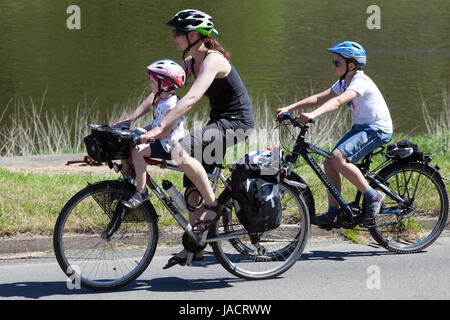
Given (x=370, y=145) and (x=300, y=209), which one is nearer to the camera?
(x=300, y=209)

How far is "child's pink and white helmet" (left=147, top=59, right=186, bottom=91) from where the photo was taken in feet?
15.7

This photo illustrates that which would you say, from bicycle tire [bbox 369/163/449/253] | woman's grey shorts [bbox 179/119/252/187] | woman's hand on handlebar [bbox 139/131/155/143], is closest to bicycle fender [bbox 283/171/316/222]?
woman's grey shorts [bbox 179/119/252/187]

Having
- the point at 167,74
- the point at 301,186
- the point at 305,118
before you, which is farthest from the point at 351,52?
the point at 167,74

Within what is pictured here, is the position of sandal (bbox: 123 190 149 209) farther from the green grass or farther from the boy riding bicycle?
the green grass

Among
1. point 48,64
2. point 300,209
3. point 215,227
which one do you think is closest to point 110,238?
point 215,227

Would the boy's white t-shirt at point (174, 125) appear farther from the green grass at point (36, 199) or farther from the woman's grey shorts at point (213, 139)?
the green grass at point (36, 199)

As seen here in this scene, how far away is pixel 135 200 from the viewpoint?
4.78 metres

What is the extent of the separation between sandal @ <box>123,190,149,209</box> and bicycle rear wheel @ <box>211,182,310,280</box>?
1.97ft

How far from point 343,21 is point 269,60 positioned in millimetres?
12222

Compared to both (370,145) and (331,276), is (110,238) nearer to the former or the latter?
(331,276)

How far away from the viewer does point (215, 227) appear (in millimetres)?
5070

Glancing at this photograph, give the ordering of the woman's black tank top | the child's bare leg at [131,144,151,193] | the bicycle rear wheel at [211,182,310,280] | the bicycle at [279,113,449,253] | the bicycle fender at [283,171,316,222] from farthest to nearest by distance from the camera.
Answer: the bicycle at [279,113,449,253] → the bicycle fender at [283,171,316,222] → the bicycle rear wheel at [211,182,310,280] → the woman's black tank top → the child's bare leg at [131,144,151,193]

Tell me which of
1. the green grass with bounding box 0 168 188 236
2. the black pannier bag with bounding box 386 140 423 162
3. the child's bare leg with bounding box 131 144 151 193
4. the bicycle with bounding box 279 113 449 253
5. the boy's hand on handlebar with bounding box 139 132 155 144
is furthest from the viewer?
the green grass with bounding box 0 168 188 236

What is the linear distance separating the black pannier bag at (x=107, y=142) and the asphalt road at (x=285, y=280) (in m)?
0.95
